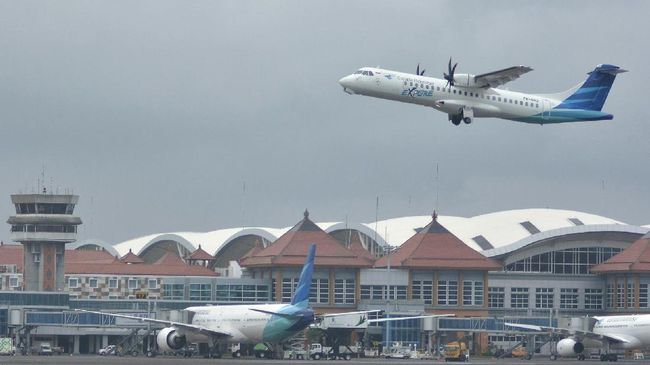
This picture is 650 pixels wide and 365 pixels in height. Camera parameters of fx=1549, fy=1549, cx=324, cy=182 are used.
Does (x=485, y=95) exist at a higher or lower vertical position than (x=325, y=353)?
higher

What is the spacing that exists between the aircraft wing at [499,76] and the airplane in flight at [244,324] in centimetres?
3646

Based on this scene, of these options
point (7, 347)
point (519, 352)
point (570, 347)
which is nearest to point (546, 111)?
point (570, 347)

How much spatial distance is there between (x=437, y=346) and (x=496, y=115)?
68478mm

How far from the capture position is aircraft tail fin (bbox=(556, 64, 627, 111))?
117688 millimetres

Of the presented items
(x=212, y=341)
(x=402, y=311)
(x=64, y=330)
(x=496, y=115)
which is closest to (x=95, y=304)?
(x=64, y=330)

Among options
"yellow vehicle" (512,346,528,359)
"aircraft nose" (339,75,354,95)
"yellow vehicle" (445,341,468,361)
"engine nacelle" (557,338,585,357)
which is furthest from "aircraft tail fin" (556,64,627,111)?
"yellow vehicle" (512,346,528,359)

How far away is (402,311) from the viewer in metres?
197

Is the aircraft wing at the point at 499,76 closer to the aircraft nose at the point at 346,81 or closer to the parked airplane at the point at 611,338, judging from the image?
the aircraft nose at the point at 346,81

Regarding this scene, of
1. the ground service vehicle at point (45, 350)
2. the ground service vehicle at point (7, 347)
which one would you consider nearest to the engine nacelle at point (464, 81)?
the ground service vehicle at point (7, 347)

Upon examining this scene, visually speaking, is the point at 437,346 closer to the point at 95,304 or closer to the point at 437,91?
the point at 95,304

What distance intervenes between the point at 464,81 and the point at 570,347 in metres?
47.5

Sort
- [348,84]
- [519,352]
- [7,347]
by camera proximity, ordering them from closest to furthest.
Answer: [348,84] → [7,347] → [519,352]

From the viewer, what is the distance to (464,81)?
380ft

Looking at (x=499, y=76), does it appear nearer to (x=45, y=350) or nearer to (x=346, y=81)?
(x=346, y=81)
